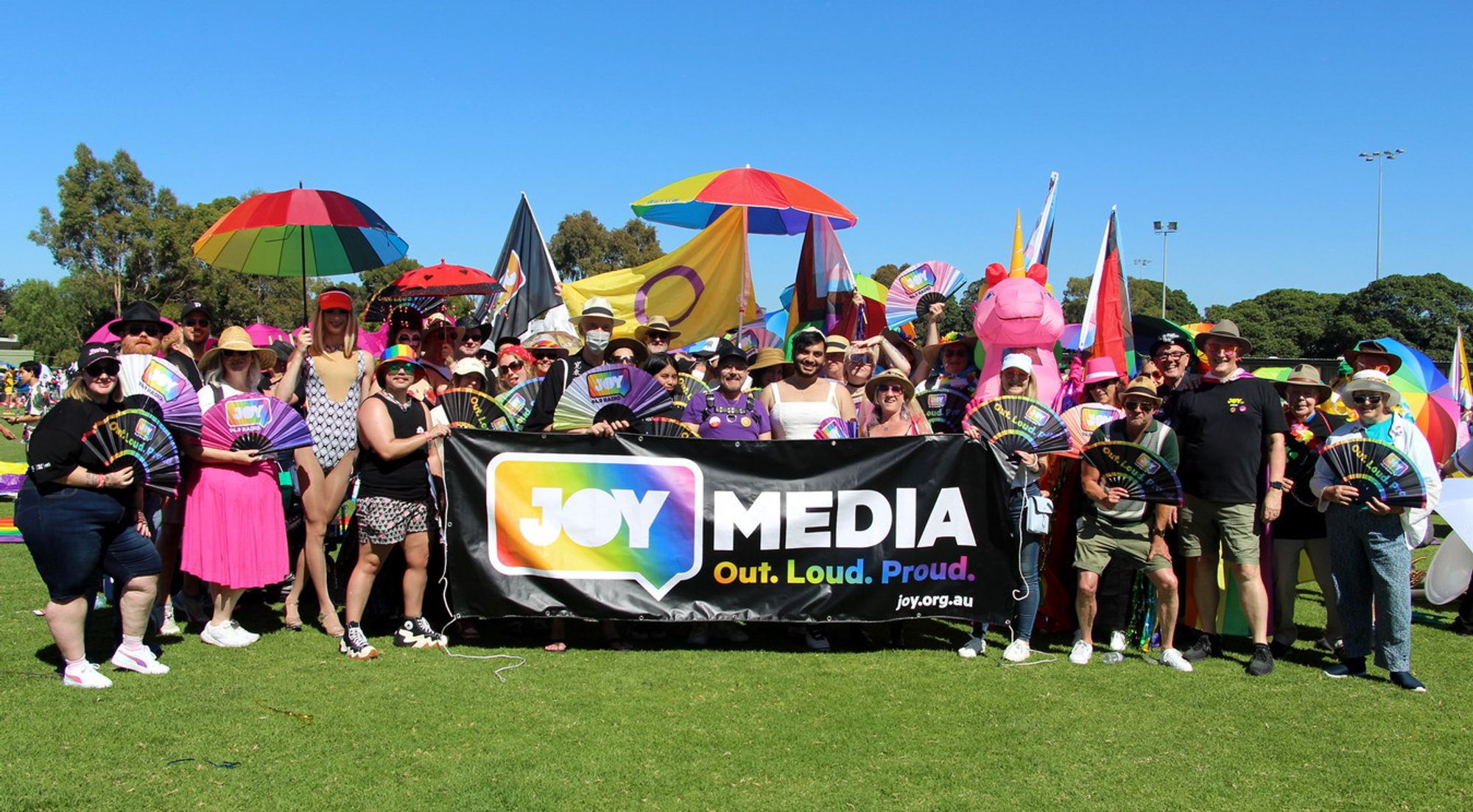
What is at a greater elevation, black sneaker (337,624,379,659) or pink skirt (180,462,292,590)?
pink skirt (180,462,292,590)

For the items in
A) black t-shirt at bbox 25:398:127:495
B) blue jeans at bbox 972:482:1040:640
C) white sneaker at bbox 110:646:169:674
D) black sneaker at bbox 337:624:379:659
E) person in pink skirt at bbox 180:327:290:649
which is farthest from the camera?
blue jeans at bbox 972:482:1040:640

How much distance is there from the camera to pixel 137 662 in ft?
17.6

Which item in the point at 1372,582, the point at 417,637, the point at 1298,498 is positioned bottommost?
the point at 417,637

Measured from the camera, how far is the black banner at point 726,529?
5.93 m

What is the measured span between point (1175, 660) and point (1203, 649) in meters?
0.35

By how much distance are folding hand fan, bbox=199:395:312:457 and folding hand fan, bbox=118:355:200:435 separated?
0.11m

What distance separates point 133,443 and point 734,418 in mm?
3238

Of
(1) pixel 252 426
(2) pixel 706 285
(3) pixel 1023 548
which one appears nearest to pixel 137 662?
(1) pixel 252 426

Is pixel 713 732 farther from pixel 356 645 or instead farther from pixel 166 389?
pixel 166 389

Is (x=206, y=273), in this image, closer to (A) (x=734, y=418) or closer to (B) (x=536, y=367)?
(B) (x=536, y=367)

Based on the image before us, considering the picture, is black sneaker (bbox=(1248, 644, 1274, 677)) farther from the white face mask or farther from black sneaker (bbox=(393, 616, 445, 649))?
black sneaker (bbox=(393, 616, 445, 649))

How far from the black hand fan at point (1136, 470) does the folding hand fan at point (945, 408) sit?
4.50ft

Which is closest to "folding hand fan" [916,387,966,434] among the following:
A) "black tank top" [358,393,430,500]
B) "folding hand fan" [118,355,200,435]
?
"black tank top" [358,393,430,500]

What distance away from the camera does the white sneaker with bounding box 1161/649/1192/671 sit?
589 centimetres
